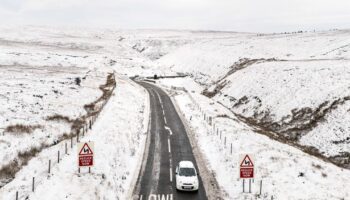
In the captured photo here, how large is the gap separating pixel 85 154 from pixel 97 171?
207 centimetres

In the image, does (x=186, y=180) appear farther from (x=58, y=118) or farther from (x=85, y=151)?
(x=58, y=118)

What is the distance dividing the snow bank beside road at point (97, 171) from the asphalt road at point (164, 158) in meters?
0.92

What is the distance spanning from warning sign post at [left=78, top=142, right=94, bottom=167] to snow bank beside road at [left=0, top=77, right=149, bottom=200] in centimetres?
79

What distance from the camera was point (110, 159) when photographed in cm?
2634

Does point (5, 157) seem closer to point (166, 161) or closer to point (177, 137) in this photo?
point (166, 161)

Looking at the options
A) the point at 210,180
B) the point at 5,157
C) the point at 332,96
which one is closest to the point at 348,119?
the point at 332,96

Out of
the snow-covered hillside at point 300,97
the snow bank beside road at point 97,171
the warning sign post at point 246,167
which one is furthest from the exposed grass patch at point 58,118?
the snow-covered hillside at point 300,97

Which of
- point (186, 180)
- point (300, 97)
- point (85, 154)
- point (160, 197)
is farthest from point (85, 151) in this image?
point (300, 97)

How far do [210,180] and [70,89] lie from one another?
33.5 metres

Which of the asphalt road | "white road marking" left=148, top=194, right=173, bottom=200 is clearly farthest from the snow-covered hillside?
"white road marking" left=148, top=194, right=173, bottom=200

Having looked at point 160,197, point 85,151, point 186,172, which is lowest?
point 160,197

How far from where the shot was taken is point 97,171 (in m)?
23.5

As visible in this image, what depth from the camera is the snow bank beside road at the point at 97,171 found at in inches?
779

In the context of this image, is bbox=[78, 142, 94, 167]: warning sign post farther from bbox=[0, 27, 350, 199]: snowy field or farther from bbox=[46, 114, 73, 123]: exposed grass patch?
bbox=[46, 114, 73, 123]: exposed grass patch
